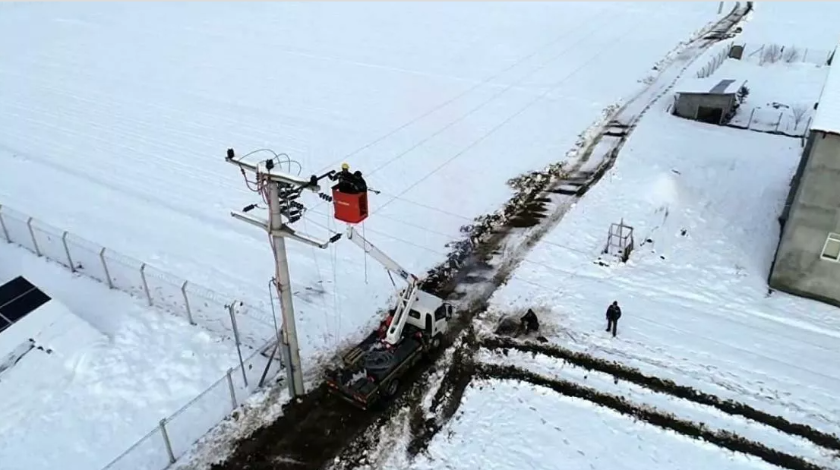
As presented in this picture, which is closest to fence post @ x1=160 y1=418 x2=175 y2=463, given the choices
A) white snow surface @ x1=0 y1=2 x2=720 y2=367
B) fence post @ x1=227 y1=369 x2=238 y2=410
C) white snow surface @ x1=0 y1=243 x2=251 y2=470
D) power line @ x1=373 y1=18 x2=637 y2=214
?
white snow surface @ x1=0 y1=243 x2=251 y2=470

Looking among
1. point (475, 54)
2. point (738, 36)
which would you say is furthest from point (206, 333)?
point (738, 36)

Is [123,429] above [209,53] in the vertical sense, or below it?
below

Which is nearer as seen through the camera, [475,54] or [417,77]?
[417,77]

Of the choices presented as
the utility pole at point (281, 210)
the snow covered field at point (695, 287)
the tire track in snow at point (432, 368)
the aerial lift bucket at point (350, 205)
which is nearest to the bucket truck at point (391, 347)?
the tire track in snow at point (432, 368)

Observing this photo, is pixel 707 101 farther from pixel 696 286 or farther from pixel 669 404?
pixel 669 404

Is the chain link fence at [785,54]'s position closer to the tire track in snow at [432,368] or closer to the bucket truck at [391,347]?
the tire track in snow at [432,368]

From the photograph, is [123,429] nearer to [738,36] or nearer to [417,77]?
[417,77]

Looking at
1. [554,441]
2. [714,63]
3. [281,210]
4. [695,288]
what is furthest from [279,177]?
[714,63]

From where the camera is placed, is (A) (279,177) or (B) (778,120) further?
(B) (778,120)
